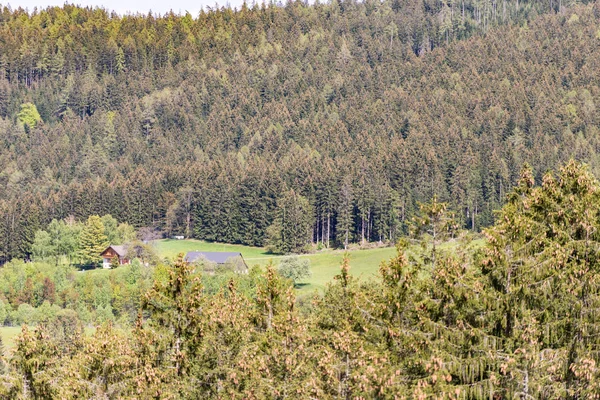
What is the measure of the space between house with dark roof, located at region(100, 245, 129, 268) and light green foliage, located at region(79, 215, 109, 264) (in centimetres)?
167

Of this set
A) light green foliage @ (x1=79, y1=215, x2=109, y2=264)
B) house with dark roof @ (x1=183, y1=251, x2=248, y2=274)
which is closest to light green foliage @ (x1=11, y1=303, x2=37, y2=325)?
house with dark roof @ (x1=183, y1=251, x2=248, y2=274)

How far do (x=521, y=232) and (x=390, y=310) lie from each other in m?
6.28

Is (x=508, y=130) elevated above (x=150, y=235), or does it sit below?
above

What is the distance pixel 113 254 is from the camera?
140 m

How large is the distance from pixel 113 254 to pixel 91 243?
18.4 feet

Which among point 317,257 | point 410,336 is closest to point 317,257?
point 317,257

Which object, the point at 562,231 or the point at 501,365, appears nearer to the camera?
the point at 501,365

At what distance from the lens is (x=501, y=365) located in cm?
2205

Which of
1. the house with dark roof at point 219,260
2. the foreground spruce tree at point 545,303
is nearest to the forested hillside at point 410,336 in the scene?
the foreground spruce tree at point 545,303

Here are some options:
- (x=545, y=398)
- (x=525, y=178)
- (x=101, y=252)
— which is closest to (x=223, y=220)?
(x=101, y=252)

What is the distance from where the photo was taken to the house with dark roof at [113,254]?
13875cm

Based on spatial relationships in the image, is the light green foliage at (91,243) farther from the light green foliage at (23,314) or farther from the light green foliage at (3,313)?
the light green foliage at (23,314)

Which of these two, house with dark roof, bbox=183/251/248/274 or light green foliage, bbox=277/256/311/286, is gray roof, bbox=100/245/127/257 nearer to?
house with dark roof, bbox=183/251/248/274

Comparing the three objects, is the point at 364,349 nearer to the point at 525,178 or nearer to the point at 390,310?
the point at 390,310
